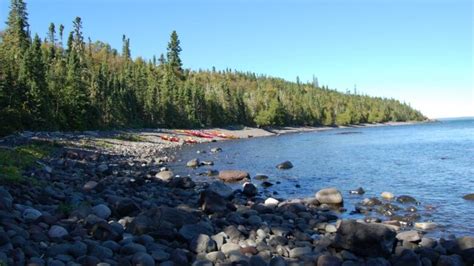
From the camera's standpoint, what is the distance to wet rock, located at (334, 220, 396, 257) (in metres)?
11.3

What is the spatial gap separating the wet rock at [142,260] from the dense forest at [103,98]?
33920 mm

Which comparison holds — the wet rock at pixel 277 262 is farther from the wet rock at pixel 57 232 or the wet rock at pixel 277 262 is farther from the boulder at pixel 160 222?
the wet rock at pixel 57 232

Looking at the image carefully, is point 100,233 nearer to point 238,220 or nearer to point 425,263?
point 238,220

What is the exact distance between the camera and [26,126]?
5334 cm

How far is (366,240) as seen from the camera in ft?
37.3

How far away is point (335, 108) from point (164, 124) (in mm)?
107682

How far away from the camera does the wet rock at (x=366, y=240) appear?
11.3m

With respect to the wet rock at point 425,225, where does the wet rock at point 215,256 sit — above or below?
above

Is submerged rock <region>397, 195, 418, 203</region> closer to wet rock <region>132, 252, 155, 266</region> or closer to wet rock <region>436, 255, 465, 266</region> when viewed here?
wet rock <region>436, 255, 465, 266</region>

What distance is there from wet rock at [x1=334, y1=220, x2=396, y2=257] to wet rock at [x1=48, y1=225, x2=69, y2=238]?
6940 mm

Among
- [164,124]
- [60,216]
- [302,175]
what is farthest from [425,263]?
[164,124]

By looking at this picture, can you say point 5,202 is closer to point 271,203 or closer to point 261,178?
point 271,203

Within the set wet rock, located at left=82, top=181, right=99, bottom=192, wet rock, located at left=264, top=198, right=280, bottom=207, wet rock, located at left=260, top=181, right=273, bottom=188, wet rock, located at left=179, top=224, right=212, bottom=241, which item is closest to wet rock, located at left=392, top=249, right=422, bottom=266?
wet rock, located at left=179, top=224, right=212, bottom=241

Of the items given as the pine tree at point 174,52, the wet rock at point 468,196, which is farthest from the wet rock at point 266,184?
the pine tree at point 174,52
